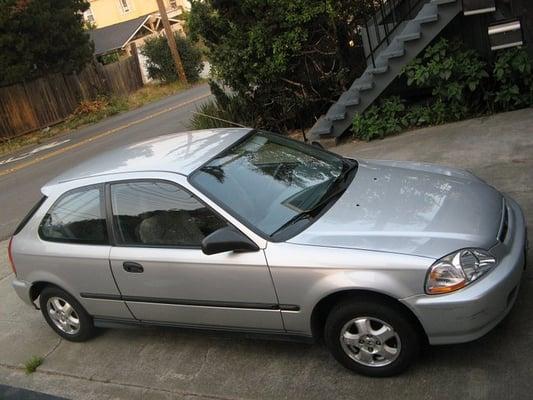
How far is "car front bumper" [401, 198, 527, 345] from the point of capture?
321cm

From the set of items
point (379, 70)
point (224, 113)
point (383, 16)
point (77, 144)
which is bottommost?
point (77, 144)

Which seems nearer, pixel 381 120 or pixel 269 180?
pixel 269 180

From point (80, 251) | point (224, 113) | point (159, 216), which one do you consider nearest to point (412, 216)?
point (159, 216)

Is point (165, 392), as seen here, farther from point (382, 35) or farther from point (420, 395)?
point (382, 35)

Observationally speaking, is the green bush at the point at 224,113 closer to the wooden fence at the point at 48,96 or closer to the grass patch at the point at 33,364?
the grass patch at the point at 33,364

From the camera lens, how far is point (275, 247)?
3.59m

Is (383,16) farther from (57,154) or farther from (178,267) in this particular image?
(57,154)

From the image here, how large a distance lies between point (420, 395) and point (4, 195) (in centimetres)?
1146

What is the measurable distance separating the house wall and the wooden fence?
84.1 feet

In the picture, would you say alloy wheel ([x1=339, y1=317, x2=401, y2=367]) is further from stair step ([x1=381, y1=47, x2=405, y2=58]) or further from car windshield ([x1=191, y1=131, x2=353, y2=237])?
stair step ([x1=381, y1=47, x2=405, y2=58])

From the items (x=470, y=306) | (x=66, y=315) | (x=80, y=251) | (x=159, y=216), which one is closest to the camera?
(x=470, y=306)

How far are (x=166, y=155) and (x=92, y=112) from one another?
25860 mm

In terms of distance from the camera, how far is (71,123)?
1069 inches

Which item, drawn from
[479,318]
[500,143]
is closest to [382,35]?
[500,143]
